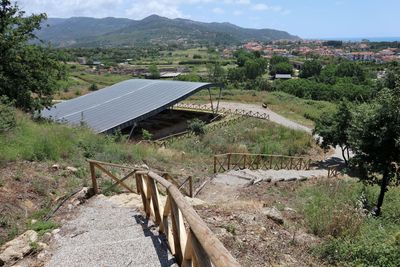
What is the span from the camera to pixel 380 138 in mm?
11984

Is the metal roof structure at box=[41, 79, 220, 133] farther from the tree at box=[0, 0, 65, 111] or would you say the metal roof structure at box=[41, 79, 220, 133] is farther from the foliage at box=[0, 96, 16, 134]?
the foliage at box=[0, 96, 16, 134]

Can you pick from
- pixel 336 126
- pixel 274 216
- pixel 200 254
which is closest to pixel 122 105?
pixel 336 126

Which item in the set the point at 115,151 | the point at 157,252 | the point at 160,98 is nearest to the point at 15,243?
the point at 157,252

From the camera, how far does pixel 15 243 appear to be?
6.26m

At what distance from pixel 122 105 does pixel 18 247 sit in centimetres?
2072

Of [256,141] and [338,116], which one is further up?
[338,116]

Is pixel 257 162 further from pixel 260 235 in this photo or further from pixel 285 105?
pixel 285 105

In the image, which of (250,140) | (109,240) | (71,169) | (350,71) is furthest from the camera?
(350,71)

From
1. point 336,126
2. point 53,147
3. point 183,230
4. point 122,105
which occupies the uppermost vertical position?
point 183,230

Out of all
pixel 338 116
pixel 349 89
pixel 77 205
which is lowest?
pixel 349 89

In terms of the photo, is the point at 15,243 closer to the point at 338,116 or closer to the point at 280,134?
the point at 338,116

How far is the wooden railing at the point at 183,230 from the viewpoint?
10.9ft

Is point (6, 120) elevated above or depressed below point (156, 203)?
above

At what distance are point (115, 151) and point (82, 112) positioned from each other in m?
12.4
